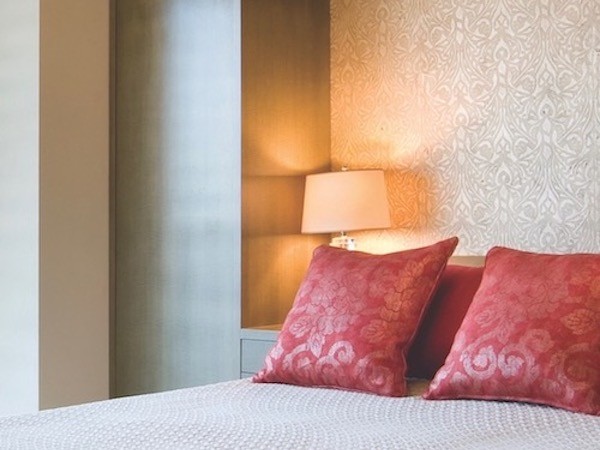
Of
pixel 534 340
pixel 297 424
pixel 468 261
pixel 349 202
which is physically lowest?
pixel 297 424

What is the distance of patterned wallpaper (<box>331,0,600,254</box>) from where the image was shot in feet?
10.7

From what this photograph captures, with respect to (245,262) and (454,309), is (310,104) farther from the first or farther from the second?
(454,309)

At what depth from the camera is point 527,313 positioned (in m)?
2.53

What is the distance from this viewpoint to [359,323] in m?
2.79

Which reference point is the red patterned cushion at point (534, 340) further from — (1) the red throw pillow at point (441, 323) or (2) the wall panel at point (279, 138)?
(2) the wall panel at point (279, 138)

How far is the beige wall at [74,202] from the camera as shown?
151 inches

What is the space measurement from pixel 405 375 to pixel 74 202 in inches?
63.1

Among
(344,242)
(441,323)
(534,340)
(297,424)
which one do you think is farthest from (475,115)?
(297,424)

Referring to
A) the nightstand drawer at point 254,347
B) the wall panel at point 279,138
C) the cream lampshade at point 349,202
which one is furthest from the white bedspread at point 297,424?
the wall panel at point 279,138

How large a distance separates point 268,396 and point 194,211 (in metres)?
1.26

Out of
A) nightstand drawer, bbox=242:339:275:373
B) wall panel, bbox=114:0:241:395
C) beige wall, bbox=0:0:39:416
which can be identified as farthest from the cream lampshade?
beige wall, bbox=0:0:39:416

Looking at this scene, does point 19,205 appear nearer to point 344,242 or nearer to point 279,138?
point 279,138

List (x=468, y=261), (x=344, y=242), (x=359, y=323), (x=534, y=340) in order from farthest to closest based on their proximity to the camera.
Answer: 1. (x=344, y=242)
2. (x=468, y=261)
3. (x=359, y=323)
4. (x=534, y=340)

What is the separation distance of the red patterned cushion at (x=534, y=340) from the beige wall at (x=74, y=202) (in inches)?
67.7
